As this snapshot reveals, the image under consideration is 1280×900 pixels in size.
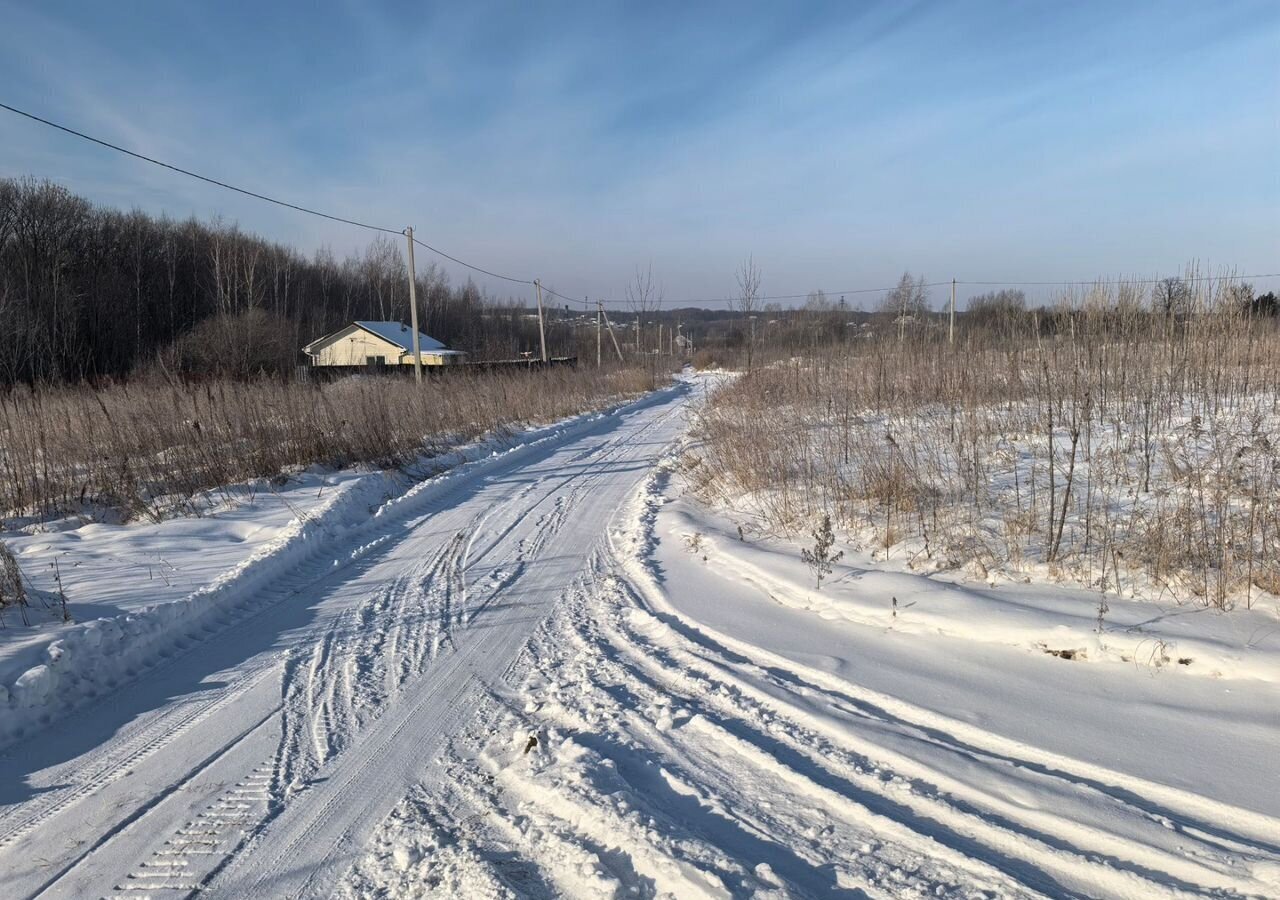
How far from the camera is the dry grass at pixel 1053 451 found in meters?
4.85

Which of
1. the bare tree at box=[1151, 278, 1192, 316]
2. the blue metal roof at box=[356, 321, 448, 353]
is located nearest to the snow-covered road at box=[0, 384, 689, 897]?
the bare tree at box=[1151, 278, 1192, 316]

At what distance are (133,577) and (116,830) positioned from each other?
11.3 ft

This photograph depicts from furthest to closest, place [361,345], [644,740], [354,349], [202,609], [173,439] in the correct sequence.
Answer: [354,349] < [361,345] < [173,439] < [202,609] < [644,740]

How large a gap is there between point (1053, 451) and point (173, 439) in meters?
10.8

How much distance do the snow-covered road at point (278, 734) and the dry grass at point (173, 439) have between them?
Answer: 3.80 meters

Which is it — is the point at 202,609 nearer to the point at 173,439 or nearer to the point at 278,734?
the point at 278,734

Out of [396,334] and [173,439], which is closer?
[173,439]

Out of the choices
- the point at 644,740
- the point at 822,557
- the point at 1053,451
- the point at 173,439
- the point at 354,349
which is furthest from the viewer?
the point at 354,349

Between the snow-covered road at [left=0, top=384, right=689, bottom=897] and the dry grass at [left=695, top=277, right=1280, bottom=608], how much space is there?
2.99 m

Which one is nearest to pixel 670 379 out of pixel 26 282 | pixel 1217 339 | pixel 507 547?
pixel 26 282

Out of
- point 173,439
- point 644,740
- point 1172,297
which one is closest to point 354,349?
point 173,439

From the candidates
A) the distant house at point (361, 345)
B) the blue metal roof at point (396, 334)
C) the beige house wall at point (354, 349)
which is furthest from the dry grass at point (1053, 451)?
the blue metal roof at point (396, 334)

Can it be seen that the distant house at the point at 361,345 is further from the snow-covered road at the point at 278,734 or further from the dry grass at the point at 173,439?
the snow-covered road at the point at 278,734

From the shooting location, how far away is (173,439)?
10.1 meters
